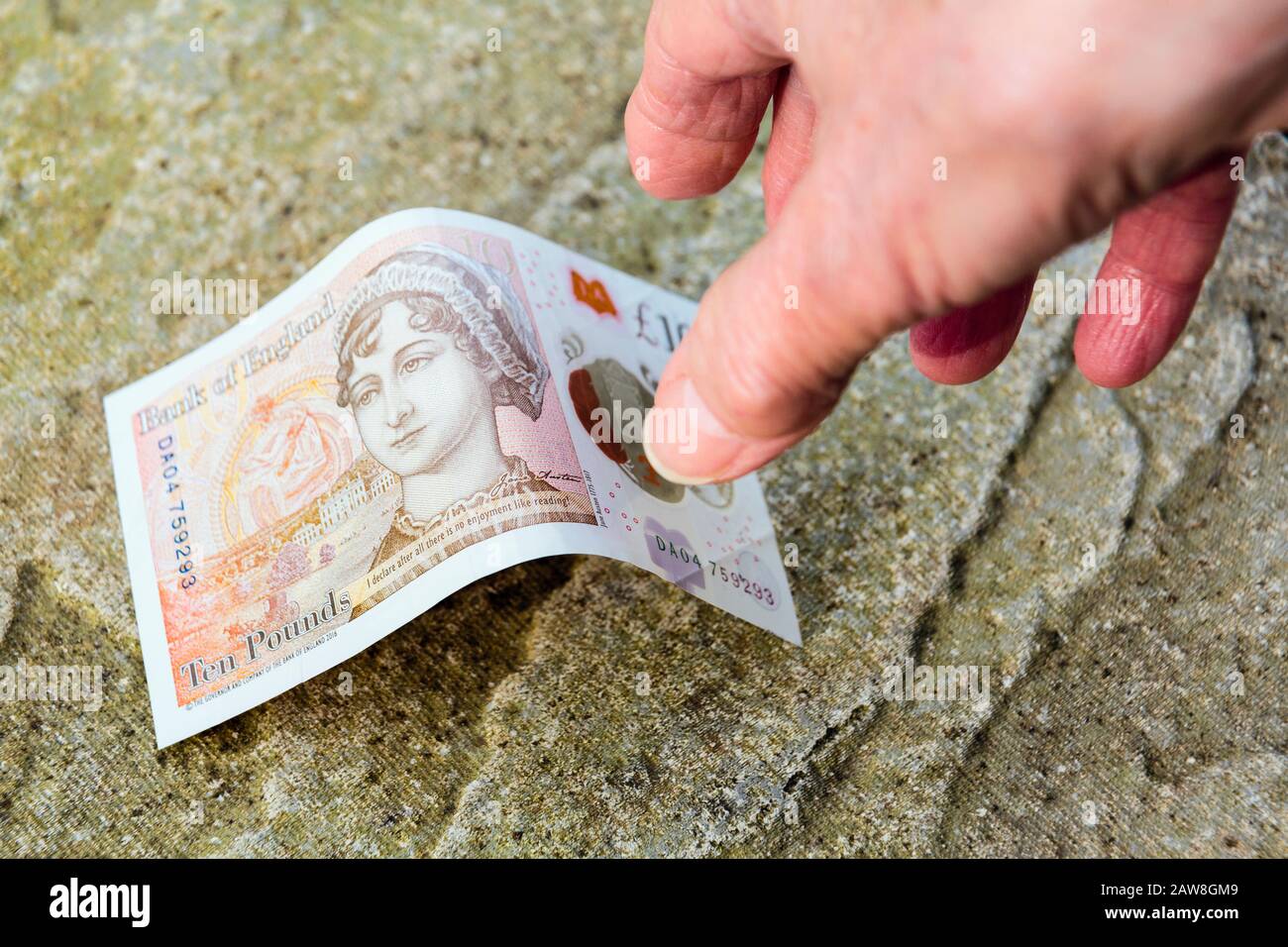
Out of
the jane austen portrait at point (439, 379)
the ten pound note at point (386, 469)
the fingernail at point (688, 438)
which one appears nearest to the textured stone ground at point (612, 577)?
the ten pound note at point (386, 469)

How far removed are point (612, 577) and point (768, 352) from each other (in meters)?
0.49

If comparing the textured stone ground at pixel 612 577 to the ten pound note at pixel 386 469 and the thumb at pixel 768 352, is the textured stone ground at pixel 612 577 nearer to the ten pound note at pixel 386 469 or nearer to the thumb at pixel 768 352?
the ten pound note at pixel 386 469

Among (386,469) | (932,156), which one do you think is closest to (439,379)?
(386,469)

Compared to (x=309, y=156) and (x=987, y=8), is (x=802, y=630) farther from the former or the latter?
Answer: (x=309, y=156)

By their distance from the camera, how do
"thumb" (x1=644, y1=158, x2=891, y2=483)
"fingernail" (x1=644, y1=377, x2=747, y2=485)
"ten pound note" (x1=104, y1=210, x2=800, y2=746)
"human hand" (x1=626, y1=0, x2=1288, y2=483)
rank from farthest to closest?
"ten pound note" (x1=104, y1=210, x2=800, y2=746) < "fingernail" (x1=644, y1=377, x2=747, y2=485) < "thumb" (x1=644, y1=158, x2=891, y2=483) < "human hand" (x1=626, y1=0, x2=1288, y2=483)

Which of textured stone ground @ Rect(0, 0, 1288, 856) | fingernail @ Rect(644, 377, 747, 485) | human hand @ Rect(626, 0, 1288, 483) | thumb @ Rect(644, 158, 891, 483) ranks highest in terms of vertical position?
human hand @ Rect(626, 0, 1288, 483)

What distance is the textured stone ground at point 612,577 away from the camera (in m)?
1.04

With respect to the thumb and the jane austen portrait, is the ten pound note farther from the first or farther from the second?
the thumb

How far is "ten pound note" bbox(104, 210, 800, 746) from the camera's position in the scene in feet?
3.42

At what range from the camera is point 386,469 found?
1081 millimetres

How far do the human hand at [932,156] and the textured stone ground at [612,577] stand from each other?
1.13 ft

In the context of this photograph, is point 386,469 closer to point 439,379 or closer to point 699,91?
point 439,379

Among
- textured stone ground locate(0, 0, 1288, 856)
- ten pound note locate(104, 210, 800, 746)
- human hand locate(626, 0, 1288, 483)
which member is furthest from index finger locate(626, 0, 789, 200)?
textured stone ground locate(0, 0, 1288, 856)

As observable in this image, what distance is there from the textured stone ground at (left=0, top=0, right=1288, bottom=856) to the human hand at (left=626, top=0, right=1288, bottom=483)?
0.34 m
